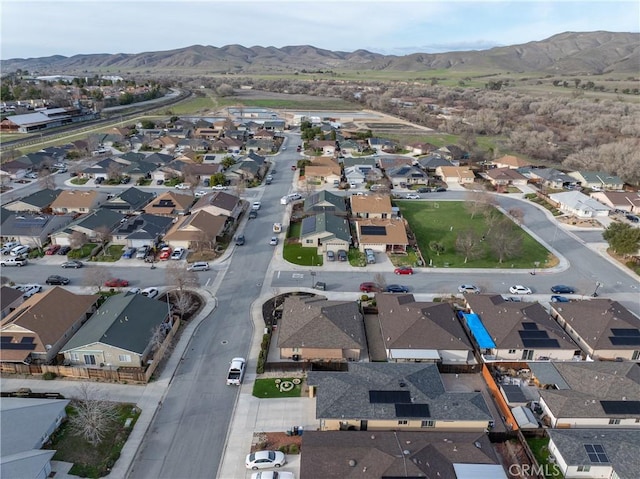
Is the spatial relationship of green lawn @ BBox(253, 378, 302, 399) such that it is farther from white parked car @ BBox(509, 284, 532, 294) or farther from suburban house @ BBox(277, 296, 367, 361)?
white parked car @ BBox(509, 284, 532, 294)

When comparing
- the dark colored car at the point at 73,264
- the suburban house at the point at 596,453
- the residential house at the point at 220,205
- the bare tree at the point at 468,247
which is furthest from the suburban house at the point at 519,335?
the dark colored car at the point at 73,264

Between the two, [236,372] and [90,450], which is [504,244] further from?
[90,450]

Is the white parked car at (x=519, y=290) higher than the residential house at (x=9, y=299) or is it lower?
lower

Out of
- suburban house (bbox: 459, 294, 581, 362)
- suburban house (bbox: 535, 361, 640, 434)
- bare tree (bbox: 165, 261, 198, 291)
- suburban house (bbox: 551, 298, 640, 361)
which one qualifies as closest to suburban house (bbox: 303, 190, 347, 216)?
bare tree (bbox: 165, 261, 198, 291)

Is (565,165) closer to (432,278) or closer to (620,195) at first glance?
(620,195)

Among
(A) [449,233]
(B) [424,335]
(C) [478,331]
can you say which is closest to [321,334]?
(B) [424,335]

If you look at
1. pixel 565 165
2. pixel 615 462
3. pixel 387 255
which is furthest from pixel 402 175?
pixel 615 462

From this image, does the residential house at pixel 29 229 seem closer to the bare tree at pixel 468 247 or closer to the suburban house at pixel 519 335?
the suburban house at pixel 519 335
